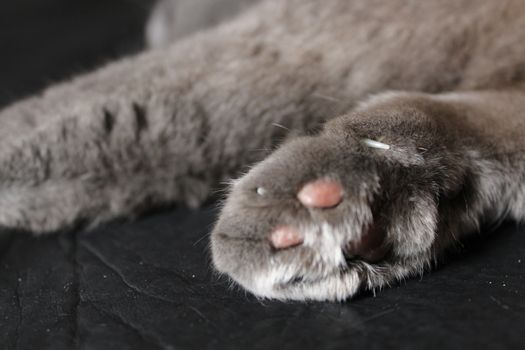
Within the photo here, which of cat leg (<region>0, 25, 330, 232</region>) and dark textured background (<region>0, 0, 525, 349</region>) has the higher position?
cat leg (<region>0, 25, 330, 232</region>)

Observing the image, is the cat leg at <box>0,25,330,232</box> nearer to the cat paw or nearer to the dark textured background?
the dark textured background

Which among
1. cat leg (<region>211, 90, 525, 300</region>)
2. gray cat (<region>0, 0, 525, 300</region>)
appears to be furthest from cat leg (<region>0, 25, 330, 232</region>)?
cat leg (<region>211, 90, 525, 300</region>)

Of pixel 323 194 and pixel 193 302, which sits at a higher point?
pixel 323 194

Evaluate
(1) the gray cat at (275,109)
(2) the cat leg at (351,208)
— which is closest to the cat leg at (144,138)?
(1) the gray cat at (275,109)

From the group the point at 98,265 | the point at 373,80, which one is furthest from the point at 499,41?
the point at 98,265

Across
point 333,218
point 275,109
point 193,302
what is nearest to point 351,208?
point 333,218

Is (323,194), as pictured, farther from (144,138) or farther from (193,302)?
(144,138)

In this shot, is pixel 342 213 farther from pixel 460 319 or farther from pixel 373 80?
pixel 373 80

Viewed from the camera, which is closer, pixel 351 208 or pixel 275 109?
pixel 351 208

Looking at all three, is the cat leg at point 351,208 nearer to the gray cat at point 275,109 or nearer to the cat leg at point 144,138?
the gray cat at point 275,109
